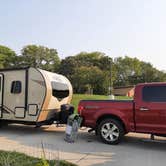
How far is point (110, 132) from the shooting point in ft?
30.5

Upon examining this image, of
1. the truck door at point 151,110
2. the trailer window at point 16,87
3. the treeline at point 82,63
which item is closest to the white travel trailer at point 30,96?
the trailer window at point 16,87

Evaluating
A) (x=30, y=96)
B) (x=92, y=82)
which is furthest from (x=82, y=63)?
(x=30, y=96)

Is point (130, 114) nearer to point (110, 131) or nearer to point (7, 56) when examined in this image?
point (110, 131)

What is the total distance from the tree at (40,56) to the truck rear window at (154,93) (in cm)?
7894

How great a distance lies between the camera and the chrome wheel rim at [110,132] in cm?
920

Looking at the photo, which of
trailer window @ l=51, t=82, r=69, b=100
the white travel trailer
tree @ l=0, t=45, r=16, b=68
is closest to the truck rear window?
the white travel trailer

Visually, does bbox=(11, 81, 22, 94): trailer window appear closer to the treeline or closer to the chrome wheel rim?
the chrome wheel rim

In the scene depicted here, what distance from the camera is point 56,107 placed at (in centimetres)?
1181

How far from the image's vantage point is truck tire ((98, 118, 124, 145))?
360 inches

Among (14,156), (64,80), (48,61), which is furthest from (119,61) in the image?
(14,156)

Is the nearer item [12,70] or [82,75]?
[12,70]

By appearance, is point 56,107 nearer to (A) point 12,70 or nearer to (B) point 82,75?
(A) point 12,70

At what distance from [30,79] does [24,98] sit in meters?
0.78

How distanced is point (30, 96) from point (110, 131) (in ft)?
11.9
